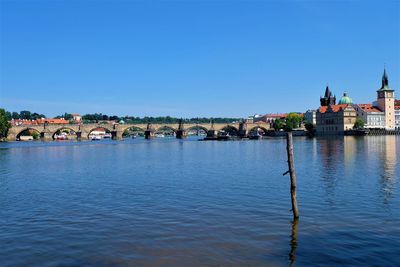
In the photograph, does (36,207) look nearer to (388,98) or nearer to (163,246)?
(163,246)

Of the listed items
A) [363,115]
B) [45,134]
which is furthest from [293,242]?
[363,115]

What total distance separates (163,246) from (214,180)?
58.6 feet

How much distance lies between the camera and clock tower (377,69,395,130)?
174 m

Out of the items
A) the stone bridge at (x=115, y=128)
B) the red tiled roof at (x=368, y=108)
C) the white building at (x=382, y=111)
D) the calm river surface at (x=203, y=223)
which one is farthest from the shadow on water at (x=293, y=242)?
the red tiled roof at (x=368, y=108)

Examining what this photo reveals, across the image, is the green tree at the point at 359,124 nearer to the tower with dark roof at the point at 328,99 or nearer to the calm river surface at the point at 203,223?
the tower with dark roof at the point at 328,99

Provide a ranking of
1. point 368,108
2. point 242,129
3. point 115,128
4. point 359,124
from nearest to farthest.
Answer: point 359,124, point 368,108, point 115,128, point 242,129

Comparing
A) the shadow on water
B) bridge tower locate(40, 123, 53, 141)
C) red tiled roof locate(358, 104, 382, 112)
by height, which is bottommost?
the shadow on water

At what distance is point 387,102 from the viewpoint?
570 feet

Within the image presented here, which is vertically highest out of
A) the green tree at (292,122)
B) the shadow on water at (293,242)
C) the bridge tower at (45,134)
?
the green tree at (292,122)

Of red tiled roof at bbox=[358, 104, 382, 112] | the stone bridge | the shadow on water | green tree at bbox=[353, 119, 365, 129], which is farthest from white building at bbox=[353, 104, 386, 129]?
the shadow on water

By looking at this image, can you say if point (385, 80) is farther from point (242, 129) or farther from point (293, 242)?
point (293, 242)

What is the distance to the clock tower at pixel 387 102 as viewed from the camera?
173750 mm

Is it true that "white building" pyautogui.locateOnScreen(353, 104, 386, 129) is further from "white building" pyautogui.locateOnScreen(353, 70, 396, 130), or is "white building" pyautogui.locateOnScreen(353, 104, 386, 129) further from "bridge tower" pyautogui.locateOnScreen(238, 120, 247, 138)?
"bridge tower" pyautogui.locateOnScreen(238, 120, 247, 138)

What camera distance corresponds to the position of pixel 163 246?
14680 mm
